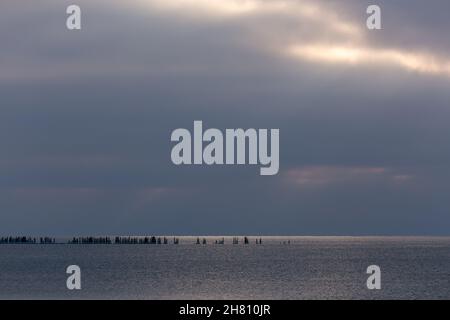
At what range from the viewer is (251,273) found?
422 feet
